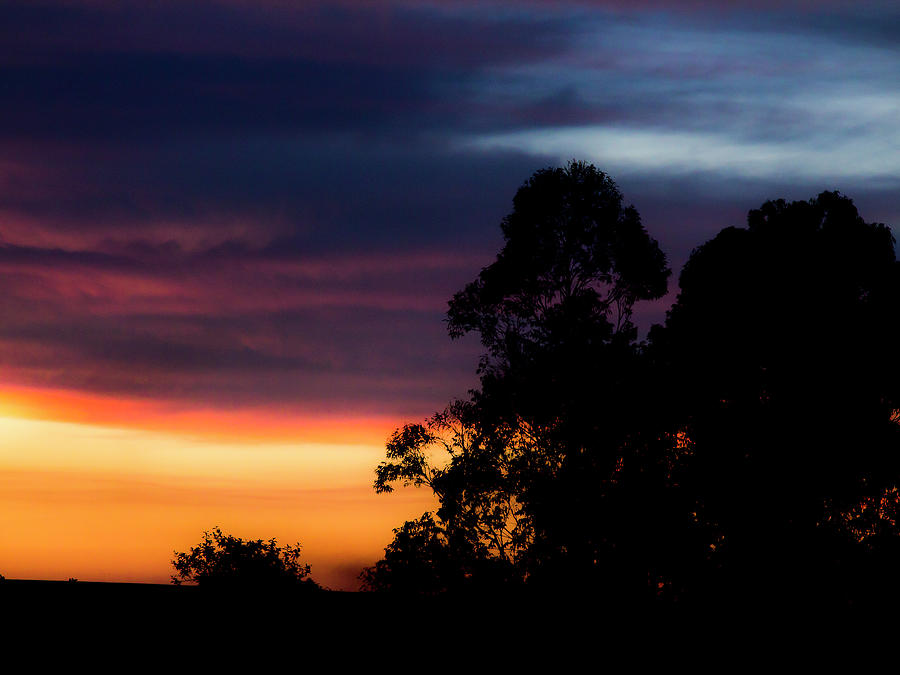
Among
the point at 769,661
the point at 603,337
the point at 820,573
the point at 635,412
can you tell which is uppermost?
the point at 603,337

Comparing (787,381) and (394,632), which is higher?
(787,381)

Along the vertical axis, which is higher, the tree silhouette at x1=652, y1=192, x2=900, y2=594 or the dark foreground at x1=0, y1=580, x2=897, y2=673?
the tree silhouette at x1=652, y1=192, x2=900, y2=594

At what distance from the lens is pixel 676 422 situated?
45750 millimetres

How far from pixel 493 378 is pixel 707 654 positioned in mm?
12049

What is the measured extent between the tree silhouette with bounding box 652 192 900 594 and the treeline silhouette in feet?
0.22

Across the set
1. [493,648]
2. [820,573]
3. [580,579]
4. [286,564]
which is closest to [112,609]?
[493,648]

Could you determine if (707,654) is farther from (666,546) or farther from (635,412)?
(635,412)

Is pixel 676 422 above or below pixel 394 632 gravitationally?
above

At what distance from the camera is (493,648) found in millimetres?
35312

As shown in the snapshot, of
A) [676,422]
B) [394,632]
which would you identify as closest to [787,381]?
[676,422]

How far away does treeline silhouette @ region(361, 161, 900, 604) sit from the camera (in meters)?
44.4

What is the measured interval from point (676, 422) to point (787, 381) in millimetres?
4422

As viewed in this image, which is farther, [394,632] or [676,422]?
[676,422]

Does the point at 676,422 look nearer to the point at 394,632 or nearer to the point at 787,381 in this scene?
the point at 787,381
